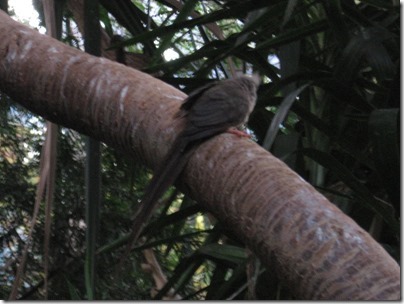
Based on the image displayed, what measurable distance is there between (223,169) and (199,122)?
173 millimetres

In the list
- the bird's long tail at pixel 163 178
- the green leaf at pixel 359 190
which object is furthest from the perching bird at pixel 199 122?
the green leaf at pixel 359 190

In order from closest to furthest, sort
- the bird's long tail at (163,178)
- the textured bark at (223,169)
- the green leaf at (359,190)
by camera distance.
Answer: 1. the textured bark at (223,169)
2. the bird's long tail at (163,178)
3. the green leaf at (359,190)

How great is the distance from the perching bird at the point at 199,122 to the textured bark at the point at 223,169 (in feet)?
0.07

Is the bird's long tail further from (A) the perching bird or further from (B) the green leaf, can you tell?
(B) the green leaf

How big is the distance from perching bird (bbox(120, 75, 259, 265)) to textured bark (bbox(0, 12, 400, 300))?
2 cm

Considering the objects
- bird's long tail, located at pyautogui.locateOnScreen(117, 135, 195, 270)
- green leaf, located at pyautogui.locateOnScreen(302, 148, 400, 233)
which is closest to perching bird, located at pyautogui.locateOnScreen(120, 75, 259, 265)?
bird's long tail, located at pyautogui.locateOnScreen(117, 135, 195, 270)

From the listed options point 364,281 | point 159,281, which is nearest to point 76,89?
point 364,281

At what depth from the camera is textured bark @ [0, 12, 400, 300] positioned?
1110mm

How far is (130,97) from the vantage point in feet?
5.10

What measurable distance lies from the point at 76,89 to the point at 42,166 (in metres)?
0.17

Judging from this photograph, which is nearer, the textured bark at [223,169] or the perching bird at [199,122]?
the textured bark at [223,169]

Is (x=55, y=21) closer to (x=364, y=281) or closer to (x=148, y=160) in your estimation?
(x=148, y=160)

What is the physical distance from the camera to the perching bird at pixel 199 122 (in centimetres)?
139

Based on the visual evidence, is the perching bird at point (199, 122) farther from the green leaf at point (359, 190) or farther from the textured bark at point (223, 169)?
the green leaf at point (359, 190)
